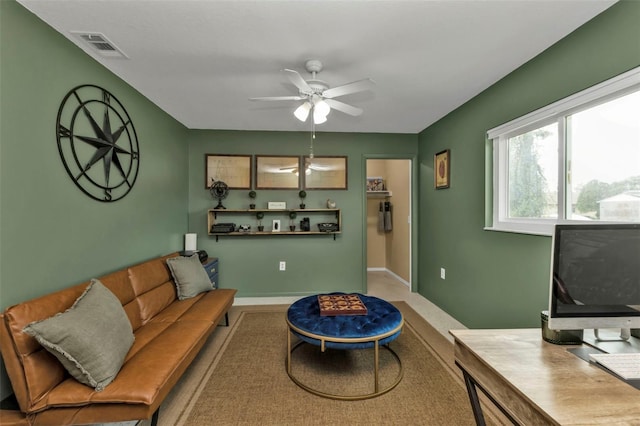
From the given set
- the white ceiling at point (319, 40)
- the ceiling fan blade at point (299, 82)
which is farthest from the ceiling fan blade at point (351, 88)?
the white ceiling at point (319, 40)

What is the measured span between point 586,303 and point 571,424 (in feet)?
1.93

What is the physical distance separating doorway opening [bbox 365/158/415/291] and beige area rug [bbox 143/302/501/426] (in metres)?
2.15

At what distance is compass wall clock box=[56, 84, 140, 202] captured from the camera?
6.18ft

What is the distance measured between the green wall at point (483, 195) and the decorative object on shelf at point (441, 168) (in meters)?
0.08

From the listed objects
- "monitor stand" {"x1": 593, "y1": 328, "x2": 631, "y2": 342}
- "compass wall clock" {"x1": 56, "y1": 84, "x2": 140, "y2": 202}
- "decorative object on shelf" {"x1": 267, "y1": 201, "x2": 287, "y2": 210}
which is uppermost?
"compass wall clock" {"x1": 56, "y1": 84, "x2": 140, "y2": 202}

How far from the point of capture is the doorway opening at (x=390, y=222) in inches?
181

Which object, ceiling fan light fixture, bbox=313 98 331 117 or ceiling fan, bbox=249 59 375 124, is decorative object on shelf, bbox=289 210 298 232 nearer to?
ceiling fan, bbox=249 59 375 124

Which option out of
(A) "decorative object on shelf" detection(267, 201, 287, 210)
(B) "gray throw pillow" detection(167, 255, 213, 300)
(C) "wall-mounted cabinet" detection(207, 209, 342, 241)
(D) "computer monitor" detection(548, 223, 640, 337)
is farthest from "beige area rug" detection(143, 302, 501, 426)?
(A) "decorative object on shelf" detection(267, 201, 287, 210)

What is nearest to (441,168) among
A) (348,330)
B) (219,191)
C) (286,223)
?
(286,223)

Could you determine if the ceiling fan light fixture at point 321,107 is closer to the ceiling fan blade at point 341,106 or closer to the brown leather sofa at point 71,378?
the ceiling fan blade at point 341,106

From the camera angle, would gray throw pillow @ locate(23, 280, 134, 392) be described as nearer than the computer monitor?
No

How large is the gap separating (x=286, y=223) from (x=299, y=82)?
247cm

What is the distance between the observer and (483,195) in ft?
8.98

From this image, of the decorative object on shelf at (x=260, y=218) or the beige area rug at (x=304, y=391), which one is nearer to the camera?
the beige area rug at (x=304, y=391)
